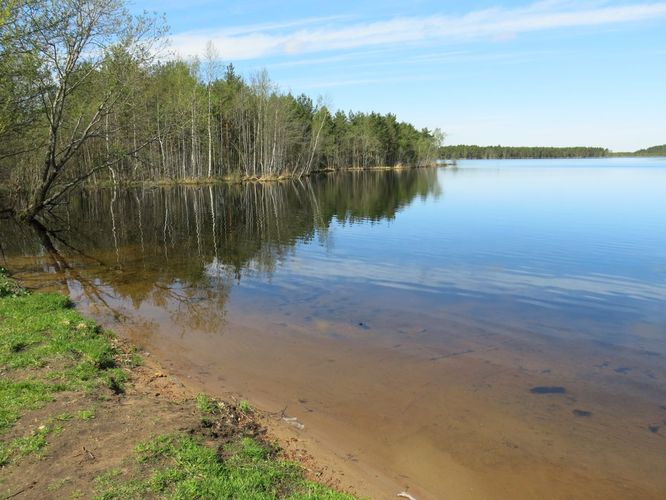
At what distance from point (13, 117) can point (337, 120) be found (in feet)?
333

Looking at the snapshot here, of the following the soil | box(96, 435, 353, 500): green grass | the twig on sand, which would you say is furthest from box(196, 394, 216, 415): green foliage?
the twig on sand

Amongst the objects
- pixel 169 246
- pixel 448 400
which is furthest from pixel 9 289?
pixel 448 400

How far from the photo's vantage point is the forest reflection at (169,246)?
14766 millimetres

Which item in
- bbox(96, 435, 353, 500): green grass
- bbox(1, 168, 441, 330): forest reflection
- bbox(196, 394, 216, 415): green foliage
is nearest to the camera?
bbox(96, 435, 353, 500): green grass

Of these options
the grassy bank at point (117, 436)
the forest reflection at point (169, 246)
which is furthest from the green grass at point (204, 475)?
the forest reflection at point (169, 246)

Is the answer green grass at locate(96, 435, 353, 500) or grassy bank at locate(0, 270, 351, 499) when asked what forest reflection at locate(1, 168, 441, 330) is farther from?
green grass at locate(96, 435, 353, 500)

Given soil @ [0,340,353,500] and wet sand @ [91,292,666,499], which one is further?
wet sand @ [91,292,666,499]

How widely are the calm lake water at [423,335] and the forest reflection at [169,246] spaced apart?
151 millimetres

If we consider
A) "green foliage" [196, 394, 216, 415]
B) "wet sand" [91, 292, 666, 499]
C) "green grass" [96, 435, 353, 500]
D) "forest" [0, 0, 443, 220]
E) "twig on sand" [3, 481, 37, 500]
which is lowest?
"wet sand" [91, 292, 666, 499]

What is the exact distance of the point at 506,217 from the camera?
32.6 meters

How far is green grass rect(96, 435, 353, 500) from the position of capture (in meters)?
4.82

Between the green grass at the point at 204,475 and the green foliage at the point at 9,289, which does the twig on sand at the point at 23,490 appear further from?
the green foliage at the point at 9,289

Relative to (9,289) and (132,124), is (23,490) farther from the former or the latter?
(132,124)

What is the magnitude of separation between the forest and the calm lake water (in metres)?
6.62
